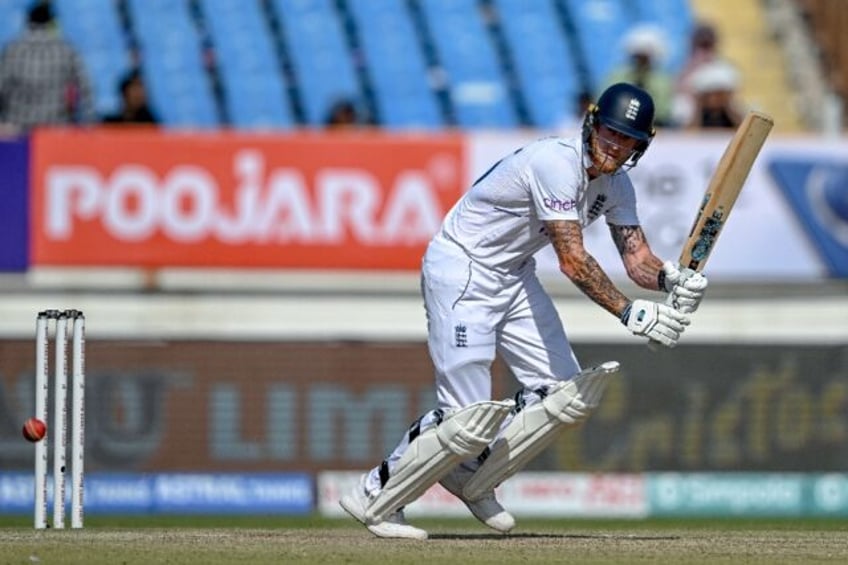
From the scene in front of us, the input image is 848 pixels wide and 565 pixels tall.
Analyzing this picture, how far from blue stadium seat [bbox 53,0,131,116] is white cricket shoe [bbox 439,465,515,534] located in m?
6.89

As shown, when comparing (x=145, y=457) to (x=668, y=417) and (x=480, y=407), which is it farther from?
(x=480, y=407)

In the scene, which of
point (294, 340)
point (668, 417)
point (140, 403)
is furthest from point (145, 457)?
point (668, 417)

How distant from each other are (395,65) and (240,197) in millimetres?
2147

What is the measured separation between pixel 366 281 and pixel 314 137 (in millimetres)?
973

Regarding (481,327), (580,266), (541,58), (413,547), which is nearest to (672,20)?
(541,58)

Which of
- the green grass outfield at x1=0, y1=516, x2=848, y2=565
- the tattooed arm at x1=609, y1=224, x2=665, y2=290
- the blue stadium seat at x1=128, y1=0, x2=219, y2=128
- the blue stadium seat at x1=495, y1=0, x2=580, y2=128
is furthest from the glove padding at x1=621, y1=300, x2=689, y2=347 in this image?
Result: the blue stadium seat at x1=128, y1=0, x2=219, y2=128

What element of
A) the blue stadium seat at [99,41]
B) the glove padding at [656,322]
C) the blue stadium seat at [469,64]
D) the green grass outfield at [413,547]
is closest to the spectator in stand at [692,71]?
the blue stadium seat at [469,64]

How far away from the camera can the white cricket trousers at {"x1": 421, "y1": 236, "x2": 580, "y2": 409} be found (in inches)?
303

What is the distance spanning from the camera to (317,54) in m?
14.5

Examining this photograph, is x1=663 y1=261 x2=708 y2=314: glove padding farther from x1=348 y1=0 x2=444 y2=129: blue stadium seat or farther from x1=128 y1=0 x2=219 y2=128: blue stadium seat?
x1=128 y1=0 x2=219 y2=128: blue stadium seat

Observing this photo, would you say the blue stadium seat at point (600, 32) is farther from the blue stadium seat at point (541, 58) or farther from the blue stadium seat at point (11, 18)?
the blue stadium seat at point (11, 18)

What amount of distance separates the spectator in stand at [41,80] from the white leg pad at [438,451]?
6006 mm

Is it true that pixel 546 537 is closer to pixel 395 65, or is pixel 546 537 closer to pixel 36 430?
pixel 36 430

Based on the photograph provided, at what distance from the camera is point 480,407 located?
7.49m
